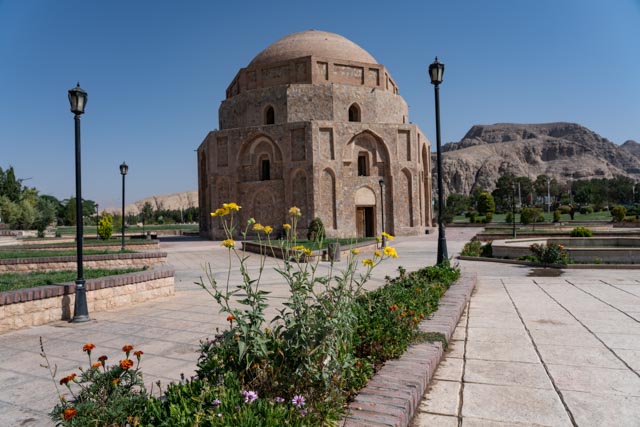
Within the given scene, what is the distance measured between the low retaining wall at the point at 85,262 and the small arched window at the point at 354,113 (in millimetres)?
20471

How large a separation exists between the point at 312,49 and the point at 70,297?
28.3 m

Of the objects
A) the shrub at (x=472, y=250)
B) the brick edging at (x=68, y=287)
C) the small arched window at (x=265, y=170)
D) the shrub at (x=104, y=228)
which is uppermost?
the small arched window at (x=265, y=170)

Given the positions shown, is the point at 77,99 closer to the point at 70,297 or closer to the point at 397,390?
the point at 70,297

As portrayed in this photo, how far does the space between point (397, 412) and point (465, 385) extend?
50.5 inches

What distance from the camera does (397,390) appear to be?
2.96 m

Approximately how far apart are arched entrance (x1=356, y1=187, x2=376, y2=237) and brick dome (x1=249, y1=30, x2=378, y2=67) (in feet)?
34.0

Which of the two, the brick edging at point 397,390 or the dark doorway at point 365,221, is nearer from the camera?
the brick edging at point 397,390

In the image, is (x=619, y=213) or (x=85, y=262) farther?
(x=619, y=213)

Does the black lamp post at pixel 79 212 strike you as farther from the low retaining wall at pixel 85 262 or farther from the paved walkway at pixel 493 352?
the low retaining wall at pixel 85 262

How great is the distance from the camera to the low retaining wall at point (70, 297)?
6086 millimetres

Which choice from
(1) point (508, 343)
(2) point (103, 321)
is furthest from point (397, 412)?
(2) point (103, 321)

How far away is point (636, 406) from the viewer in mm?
3113

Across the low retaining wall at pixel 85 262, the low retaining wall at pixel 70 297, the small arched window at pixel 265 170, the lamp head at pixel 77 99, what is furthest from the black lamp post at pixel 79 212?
the small arched window at pixel 265 170

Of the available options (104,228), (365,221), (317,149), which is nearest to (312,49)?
(317,149)
